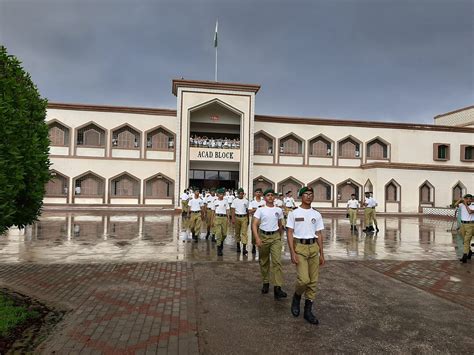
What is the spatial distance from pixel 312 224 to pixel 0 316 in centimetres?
440

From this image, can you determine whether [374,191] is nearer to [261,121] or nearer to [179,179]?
[261,121]

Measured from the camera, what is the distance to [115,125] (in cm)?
2747

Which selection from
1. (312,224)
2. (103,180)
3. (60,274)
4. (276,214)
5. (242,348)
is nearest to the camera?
(242,348)

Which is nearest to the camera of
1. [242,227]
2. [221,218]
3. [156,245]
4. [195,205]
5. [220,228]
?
[242,227]

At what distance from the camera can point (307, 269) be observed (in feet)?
15.8

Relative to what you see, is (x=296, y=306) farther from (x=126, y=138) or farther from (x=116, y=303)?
(x=126, y=138)

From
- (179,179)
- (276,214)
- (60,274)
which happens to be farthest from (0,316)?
(179,179)

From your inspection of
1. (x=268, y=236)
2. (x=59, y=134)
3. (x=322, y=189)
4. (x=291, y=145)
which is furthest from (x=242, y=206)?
(x=59, y=134)

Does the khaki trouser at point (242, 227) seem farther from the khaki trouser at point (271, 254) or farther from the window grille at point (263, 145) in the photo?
the window grille at point (263, 145)

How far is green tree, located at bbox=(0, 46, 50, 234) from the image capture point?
15.9ft

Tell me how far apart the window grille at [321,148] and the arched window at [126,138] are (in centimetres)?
1514

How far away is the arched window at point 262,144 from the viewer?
29.2 metres

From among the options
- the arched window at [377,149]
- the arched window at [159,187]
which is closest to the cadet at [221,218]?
the arched window at [159,187]

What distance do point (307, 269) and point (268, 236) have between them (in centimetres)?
128
